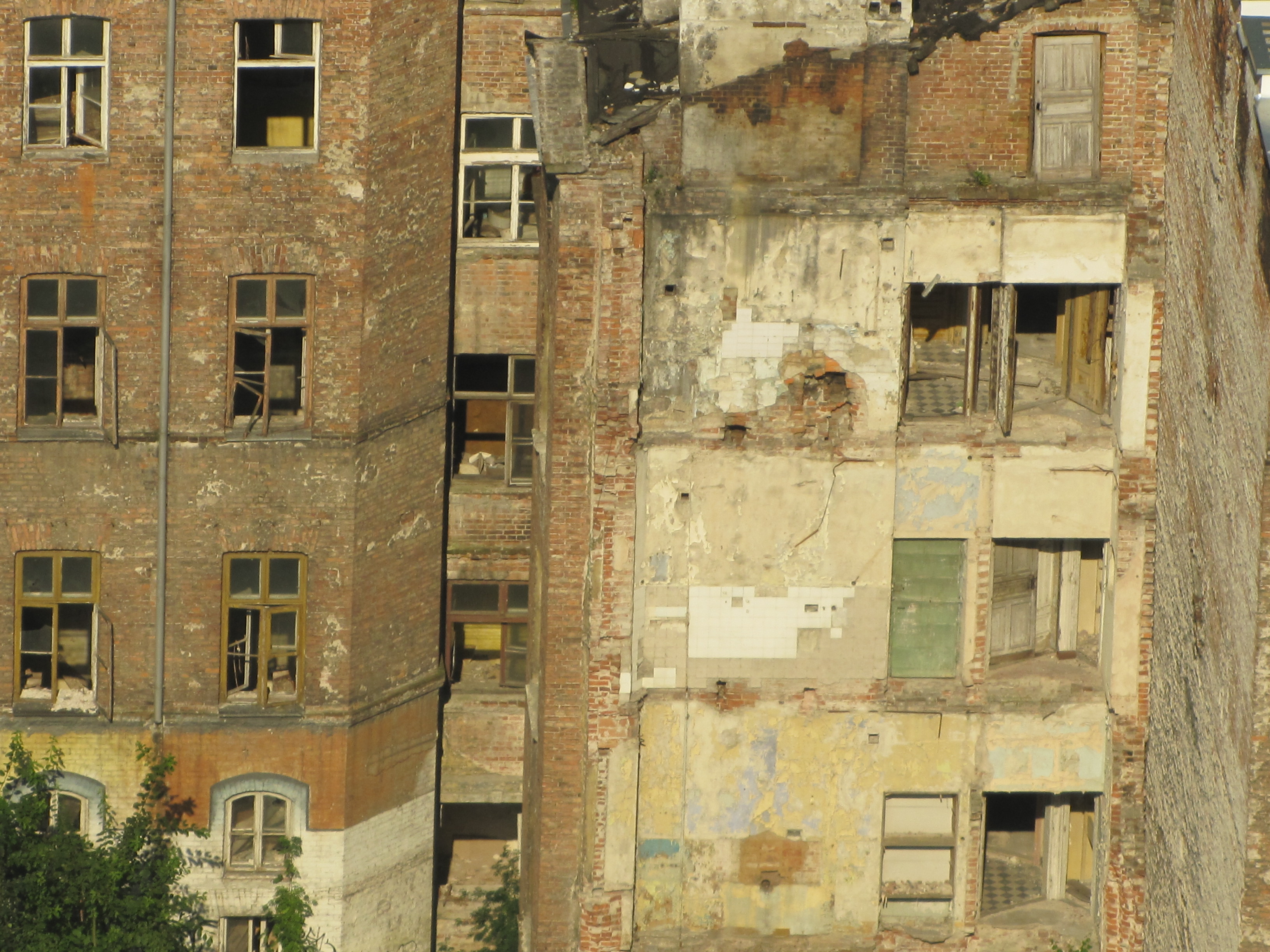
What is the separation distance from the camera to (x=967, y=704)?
18.5 meters

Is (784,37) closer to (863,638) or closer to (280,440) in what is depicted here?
(863,638)

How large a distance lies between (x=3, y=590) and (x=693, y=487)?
8500 mm

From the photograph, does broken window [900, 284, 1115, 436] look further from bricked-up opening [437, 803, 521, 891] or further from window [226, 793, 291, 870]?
window [226, 793, 291, 870]

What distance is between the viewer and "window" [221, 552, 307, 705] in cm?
2105

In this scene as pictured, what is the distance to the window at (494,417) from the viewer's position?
22.4 m

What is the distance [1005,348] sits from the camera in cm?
1831

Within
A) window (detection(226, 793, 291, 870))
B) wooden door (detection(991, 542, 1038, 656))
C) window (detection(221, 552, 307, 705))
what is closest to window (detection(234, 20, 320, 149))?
window (detection(221, 552, 307, 705))

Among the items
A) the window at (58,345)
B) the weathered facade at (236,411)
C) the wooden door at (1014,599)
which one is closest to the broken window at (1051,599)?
the wooden door at (1014,599)

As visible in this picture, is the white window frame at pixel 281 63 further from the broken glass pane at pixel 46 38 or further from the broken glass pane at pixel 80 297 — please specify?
the broken glass pane at pixel 80 297

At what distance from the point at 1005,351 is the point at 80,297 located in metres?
10.4

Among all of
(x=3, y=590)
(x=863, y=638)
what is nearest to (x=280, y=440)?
(x=3, y=590)

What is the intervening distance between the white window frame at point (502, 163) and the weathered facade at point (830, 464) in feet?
10.3

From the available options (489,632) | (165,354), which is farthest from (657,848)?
(165,354)

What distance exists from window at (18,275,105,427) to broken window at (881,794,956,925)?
401 inches
